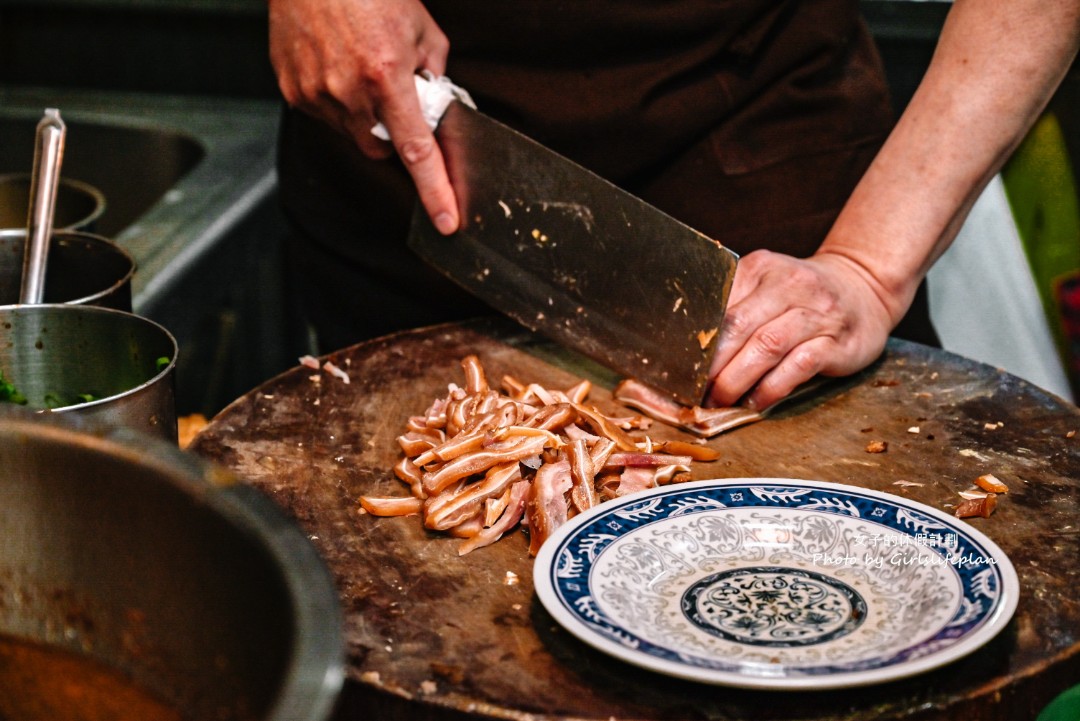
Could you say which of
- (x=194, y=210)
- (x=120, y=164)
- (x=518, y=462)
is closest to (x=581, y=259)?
(x=518, y=462)

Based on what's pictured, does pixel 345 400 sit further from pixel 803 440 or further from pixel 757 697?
pixel 757 697

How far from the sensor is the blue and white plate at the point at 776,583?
115cm

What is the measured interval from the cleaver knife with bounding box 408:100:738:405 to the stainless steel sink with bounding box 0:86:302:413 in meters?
0.78

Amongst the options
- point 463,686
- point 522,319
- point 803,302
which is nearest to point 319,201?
point 522,319

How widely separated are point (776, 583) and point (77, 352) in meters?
0.94

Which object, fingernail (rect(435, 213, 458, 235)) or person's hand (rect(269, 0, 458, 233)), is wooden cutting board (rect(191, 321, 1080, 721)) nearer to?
fingernail (rect(435, 213, 458, 235))

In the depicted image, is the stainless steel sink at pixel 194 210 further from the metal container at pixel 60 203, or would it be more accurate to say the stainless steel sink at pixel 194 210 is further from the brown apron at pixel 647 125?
the brown apron at pixel 647 125

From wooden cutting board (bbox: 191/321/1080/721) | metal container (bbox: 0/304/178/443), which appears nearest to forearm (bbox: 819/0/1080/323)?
wooden cutting board (bbox: 191/321/1080/721)

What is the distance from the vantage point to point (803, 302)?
185 cm

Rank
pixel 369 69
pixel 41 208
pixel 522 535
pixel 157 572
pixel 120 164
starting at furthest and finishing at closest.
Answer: pixel 120 164, pixel 369 69, pixel 41 208, pixel 522 535, pixel 157 572

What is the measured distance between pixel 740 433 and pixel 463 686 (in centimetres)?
76

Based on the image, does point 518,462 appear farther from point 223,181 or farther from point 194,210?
point 223,181

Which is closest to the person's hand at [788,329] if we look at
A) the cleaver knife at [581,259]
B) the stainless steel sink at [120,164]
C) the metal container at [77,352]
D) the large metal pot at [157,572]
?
the cleaver knife at [581,259]

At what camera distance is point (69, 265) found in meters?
1.80
